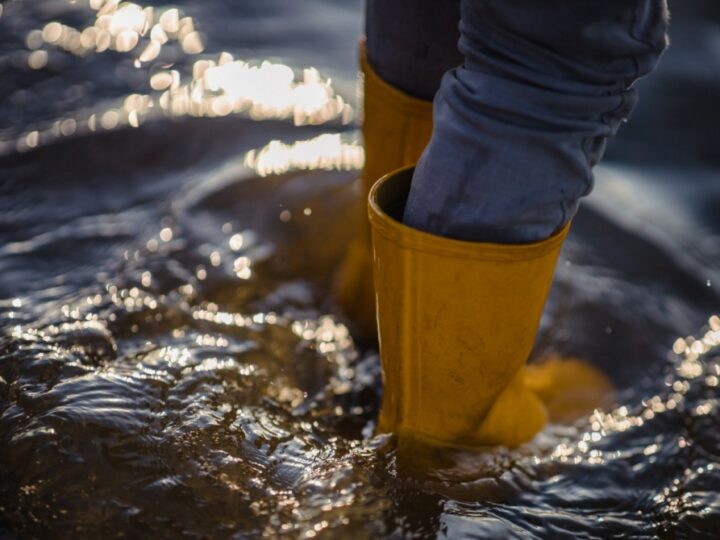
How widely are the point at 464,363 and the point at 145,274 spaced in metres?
0.76

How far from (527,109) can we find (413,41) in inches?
16.8

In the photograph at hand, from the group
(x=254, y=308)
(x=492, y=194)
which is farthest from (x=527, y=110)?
(x=254, y=308)

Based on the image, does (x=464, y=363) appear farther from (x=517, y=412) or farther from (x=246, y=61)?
(x=246, y=61)

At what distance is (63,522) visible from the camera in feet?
3.45

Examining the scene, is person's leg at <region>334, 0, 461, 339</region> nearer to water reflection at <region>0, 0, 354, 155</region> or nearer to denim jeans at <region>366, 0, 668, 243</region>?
denim jeans at <region>366, 0, 668, 243</region>

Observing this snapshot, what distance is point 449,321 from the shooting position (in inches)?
44.7

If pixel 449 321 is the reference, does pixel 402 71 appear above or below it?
above

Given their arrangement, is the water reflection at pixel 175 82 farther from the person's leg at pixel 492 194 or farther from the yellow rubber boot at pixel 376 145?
the person's leg at pixel 492 194

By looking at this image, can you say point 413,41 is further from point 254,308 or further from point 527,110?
point 254,308

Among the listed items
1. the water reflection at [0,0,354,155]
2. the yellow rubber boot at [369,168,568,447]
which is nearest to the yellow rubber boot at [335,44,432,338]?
the yellow rubber boot at [369,168,568,447]

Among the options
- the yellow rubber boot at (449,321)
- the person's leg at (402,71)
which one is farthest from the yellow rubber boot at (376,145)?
the yellow rubber boot at (449,321)

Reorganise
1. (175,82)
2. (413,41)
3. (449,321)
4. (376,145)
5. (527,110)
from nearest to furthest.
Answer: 1. (527,110)
2. (449,321)
3. (413,41)
4. (376,145)
5. (175,82)

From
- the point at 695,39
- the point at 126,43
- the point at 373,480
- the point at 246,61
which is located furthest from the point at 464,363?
the point at 695,39

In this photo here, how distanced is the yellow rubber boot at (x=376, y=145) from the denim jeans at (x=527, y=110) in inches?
13.3
